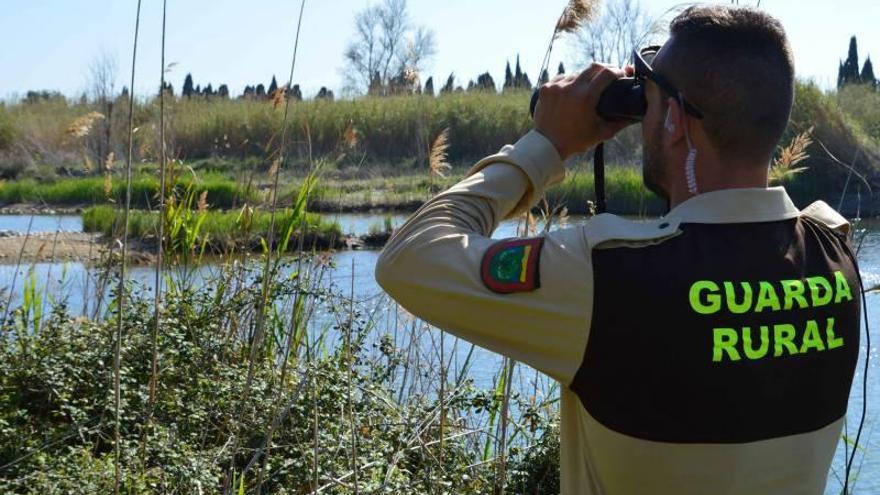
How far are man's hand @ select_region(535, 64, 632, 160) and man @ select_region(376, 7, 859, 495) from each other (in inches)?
3.6

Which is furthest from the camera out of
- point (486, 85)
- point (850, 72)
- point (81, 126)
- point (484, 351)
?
point (850, 72)

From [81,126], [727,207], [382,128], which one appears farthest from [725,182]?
[382,128]

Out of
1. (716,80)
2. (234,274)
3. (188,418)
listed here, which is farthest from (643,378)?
(234,274)

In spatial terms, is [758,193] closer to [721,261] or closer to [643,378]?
[721,261]

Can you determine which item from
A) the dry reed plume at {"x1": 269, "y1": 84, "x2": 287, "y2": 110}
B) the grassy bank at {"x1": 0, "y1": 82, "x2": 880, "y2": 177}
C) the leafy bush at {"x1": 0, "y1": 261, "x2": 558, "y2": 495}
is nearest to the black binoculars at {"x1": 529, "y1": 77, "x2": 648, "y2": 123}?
the leafy bush at {"x1": 0, "y1": 261, "x2": 558, "y2": 495}

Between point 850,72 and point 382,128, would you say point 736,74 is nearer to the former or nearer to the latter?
point 382,128

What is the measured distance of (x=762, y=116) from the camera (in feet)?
5.39

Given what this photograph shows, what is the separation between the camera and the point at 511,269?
5.16 ft

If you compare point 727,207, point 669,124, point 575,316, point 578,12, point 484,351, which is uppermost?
point 578,12

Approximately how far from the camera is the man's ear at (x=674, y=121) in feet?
5.40

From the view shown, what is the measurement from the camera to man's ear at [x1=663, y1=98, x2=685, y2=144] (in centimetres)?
164

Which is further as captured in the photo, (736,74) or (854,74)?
(854,74)

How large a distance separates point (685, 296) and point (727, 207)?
0.16 meters

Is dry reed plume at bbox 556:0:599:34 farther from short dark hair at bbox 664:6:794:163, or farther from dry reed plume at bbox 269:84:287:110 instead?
short dark hair at bbox 664:6:794:163
